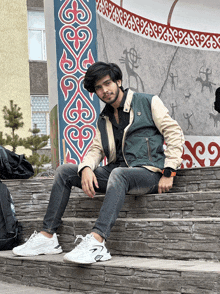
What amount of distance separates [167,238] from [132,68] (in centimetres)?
387

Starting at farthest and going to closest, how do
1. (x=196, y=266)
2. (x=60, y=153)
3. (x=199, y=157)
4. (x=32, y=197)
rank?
(x=199, y=157) → (x=60, y=153) → (x=32, y=197) → (x=196, y=266)

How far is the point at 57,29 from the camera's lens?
5133 mm

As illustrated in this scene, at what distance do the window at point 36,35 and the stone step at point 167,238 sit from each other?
12742mm

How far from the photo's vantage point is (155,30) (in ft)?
23.0

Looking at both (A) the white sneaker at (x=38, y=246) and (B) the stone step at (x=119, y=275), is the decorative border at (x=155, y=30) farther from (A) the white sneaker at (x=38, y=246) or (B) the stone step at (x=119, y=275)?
(B) the stone step at (x=119, y=275)

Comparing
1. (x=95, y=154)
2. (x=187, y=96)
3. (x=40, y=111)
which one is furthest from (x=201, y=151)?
(x=40, y=111)

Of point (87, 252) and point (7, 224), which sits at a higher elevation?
point (87, 252)

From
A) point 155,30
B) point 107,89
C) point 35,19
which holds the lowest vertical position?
point 107,89

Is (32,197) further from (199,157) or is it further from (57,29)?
(199,157)

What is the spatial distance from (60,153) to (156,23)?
298 centimetres

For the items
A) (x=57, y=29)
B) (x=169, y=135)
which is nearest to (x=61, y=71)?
(x=57, y=29)

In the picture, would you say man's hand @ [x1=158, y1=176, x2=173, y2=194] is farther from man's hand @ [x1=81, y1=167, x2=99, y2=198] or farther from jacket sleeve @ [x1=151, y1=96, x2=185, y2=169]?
man's hand @ [x1=81, y1=167, x2=99, y2=198]

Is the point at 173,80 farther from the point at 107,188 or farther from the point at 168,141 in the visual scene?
the point at 107,188

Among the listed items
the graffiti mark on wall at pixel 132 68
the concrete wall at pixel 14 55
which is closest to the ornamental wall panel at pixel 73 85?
the graffiti mark on wall at pixel 132 68
